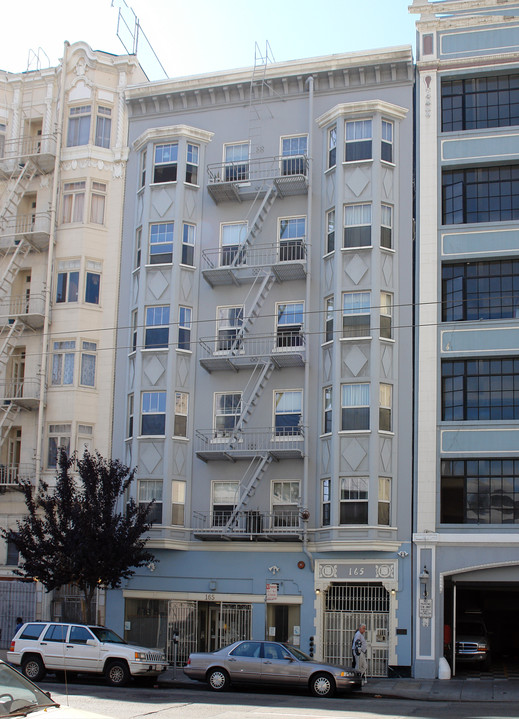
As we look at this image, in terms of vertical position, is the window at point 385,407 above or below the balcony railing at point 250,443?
above

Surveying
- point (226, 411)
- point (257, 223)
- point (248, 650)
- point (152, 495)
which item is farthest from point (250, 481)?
point (257, 223)

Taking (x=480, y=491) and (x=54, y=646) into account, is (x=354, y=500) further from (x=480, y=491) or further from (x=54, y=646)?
(x=54, y=646)

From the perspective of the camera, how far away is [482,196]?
31.4m

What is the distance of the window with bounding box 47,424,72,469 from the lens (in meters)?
33.8

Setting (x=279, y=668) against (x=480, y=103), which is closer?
(x=279, y=668)

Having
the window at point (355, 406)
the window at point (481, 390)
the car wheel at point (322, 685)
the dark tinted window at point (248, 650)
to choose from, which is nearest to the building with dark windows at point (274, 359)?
the window at point (355, 406)

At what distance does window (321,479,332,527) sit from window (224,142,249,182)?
11.7 m

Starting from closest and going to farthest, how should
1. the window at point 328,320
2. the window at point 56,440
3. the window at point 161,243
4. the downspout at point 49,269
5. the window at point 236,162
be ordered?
the window at point 328,320 → the window at point 161,243 → the window at point 56,440 → the downspout at point 49,269 → the window at point 236,162

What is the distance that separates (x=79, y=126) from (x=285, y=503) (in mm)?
17347

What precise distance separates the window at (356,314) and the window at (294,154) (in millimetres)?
5356

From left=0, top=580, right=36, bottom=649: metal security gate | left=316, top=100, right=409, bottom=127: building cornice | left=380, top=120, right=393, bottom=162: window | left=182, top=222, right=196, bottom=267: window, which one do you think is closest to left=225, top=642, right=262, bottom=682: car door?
left=0, top=580, right=36, bottom=649: metal security gate

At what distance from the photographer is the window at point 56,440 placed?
33781 millimetres

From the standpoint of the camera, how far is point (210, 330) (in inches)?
1310

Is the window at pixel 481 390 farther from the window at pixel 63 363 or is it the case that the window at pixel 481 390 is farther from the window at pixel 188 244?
the window at pixel 63 363
